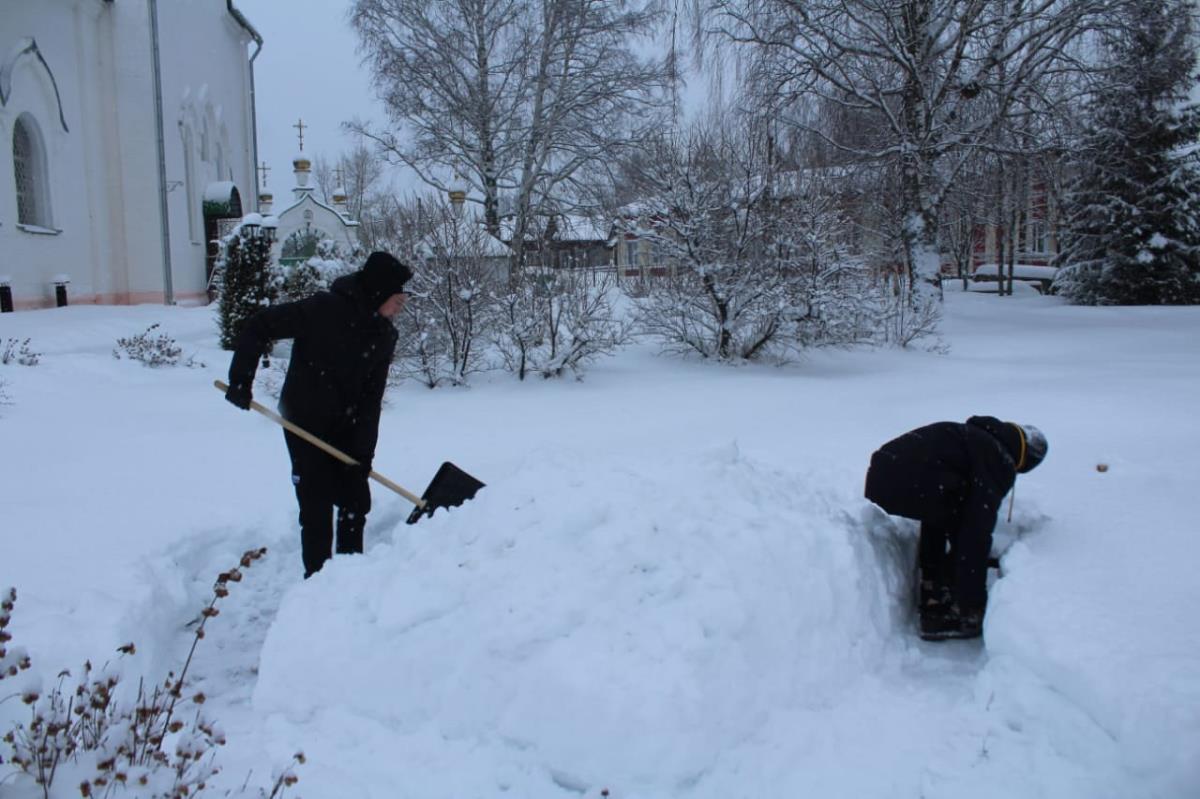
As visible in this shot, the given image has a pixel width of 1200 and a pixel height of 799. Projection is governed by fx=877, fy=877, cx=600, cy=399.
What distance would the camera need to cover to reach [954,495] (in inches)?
151

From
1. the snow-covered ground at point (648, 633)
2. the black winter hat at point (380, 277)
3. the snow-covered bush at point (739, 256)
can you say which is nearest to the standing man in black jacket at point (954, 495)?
the snow-covered ground at point (648, 633)

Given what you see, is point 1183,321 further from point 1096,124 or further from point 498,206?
point 498,206

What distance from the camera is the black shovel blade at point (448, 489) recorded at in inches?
175

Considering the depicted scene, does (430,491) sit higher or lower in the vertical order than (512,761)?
higher

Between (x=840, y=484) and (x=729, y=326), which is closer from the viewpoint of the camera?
(x=840, y=484)

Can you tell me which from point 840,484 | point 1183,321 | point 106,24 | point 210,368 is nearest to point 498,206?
point 106,24

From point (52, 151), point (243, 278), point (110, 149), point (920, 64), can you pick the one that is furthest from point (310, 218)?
point (920, 64)

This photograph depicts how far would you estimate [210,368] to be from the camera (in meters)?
10.4

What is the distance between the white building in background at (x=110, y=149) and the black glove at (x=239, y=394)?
13.0m

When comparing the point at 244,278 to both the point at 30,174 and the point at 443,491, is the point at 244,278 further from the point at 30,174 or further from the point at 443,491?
the point at 443,491

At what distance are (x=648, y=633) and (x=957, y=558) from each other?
1.52m

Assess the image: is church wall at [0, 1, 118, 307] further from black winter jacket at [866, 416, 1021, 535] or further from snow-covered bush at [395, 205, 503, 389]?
black winter jacket at [866, 416, 1021, 535]

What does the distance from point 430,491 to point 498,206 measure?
19.0 meters

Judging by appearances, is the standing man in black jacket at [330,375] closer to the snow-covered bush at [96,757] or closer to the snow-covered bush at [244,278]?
the snow-covered bush at [96,757]
